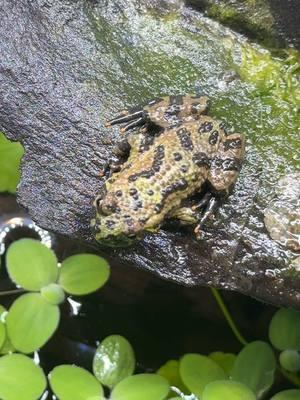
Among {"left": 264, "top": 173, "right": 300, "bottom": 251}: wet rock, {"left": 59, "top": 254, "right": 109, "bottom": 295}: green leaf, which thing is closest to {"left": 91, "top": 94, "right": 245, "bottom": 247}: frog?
{"left": 264, "top": 173, "right": 300, "bottom": 251}: wet rock

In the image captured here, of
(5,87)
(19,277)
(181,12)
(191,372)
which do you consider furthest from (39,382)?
(181,12)

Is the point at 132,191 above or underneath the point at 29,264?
above

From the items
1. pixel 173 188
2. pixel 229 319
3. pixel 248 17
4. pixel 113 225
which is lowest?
pixel 229 319

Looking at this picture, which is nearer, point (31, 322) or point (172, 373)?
point (31, 322)

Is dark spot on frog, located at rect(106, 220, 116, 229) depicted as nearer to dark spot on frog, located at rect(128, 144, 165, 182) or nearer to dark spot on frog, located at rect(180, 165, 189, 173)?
dark spot on frog, located at rect(128, 144, 165, 182)

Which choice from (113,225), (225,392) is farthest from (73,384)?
(113,225)

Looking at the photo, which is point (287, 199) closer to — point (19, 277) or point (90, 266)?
point (90, 266)

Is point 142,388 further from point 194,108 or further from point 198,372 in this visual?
point 194,108

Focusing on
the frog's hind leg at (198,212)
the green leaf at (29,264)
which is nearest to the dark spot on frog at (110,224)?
the frog's hind leg at (198,212)
